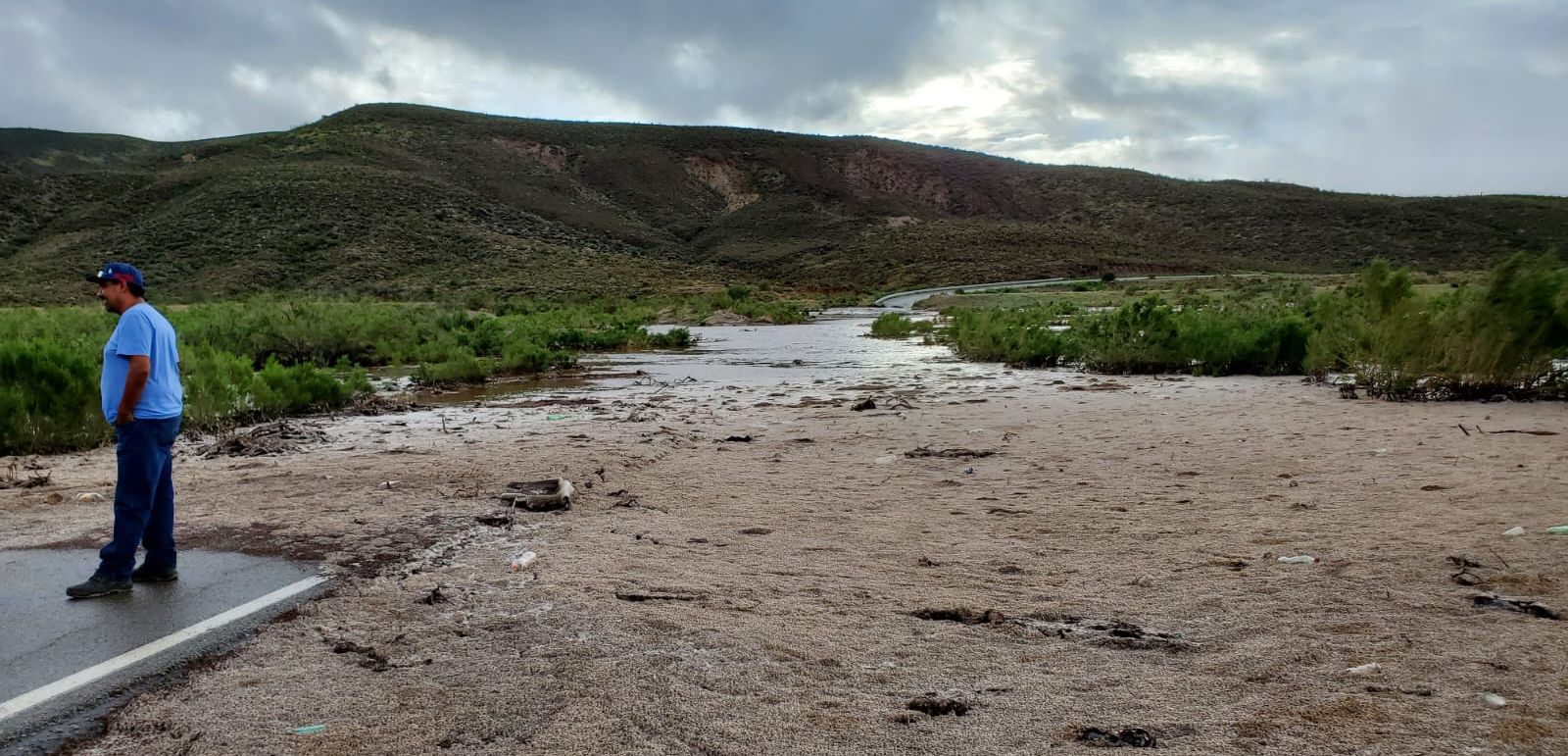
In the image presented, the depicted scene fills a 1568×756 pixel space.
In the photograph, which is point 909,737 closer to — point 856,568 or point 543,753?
point 543,753

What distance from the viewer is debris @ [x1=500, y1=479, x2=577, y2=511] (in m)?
7.23

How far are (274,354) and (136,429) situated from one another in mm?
15804

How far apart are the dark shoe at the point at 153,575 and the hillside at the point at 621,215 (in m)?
Result: 43.9

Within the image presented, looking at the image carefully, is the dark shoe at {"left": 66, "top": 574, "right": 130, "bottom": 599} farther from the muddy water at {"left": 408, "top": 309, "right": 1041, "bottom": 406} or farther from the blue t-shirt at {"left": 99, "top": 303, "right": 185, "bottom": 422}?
the muddy water at {"left": 408, "top": 309, "right": 1041, "bottom": 406}

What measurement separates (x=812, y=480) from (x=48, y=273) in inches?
2141

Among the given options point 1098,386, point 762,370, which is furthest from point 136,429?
point 762,370

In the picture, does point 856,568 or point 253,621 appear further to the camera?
point 856,568

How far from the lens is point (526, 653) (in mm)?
4113

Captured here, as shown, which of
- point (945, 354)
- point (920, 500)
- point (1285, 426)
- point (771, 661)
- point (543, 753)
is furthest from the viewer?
point (945, 354)

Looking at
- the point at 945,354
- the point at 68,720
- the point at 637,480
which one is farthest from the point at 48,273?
the point at 68,720

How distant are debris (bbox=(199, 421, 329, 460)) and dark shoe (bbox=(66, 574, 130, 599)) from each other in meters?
5.30

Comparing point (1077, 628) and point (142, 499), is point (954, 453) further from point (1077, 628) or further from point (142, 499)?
point (142, 499)

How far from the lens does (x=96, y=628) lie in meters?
4.51

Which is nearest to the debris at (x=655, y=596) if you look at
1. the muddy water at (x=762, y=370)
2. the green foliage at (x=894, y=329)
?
the muddy water at (x=762, y=370)
